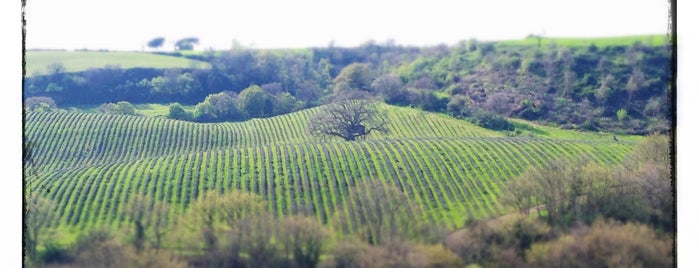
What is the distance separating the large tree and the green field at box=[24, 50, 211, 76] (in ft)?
157

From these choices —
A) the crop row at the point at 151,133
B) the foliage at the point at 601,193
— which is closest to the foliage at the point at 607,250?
the foliage at the point at 601,193

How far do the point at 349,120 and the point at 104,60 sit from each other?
65.0 meters

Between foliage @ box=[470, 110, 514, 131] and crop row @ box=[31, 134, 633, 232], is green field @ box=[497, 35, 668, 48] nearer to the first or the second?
foliage @ box=[470, 110, 514, 131]

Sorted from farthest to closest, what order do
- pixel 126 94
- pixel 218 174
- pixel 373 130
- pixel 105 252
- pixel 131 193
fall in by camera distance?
pixel 126 94 < pixel 373 130 < pixel 218 174 < pixel 131 193 < pixel 105 252

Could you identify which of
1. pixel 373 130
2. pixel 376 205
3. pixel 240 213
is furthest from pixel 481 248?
pixel 373 130

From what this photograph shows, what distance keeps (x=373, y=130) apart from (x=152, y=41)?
275 ft

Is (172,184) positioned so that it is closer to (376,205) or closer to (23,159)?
(23,159)

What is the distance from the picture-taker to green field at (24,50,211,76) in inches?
4703

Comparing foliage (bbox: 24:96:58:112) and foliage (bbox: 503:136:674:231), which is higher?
foliage (bbox: 24:96:58:112)

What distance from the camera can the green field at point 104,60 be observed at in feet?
392

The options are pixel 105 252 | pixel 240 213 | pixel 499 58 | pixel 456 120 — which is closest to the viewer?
pixel 105 252

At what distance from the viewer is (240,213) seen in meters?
52.6

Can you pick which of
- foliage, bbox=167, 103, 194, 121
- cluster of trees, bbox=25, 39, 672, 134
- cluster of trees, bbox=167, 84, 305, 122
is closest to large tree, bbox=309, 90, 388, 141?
cluster of trees, bbox=167, 84, 305, 122

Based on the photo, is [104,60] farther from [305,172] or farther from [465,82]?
[305,172]
